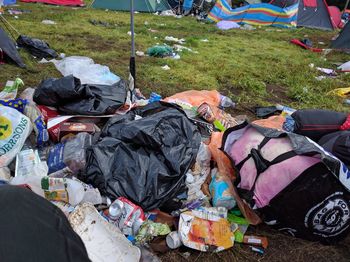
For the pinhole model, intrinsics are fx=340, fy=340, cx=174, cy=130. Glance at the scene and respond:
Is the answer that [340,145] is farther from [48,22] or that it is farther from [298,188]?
[48,22]

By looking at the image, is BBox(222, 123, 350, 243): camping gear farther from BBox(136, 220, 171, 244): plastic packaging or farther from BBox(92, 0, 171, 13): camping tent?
BBox(92, 0, 171, 13): camping tent

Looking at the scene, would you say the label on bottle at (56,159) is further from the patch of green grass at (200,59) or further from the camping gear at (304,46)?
the camping gear at (304,46)

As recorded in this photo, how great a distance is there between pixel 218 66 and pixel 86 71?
2.34 metres

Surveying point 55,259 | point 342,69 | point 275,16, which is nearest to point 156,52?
point 342,69

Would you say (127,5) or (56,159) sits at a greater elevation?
(127,5)

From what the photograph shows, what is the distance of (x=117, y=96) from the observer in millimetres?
3162

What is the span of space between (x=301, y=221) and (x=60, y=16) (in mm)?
7969

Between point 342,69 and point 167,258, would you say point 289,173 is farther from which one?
point 342,69

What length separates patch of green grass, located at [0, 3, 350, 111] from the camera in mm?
4570

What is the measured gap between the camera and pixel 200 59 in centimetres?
588

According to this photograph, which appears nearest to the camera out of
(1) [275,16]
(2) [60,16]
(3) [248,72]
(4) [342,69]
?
(3) [248,72]

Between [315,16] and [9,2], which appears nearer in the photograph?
[9,2]

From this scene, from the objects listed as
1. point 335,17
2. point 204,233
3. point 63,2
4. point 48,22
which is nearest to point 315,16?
point 335,17

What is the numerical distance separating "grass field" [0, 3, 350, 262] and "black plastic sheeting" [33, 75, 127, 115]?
119 centimetres
